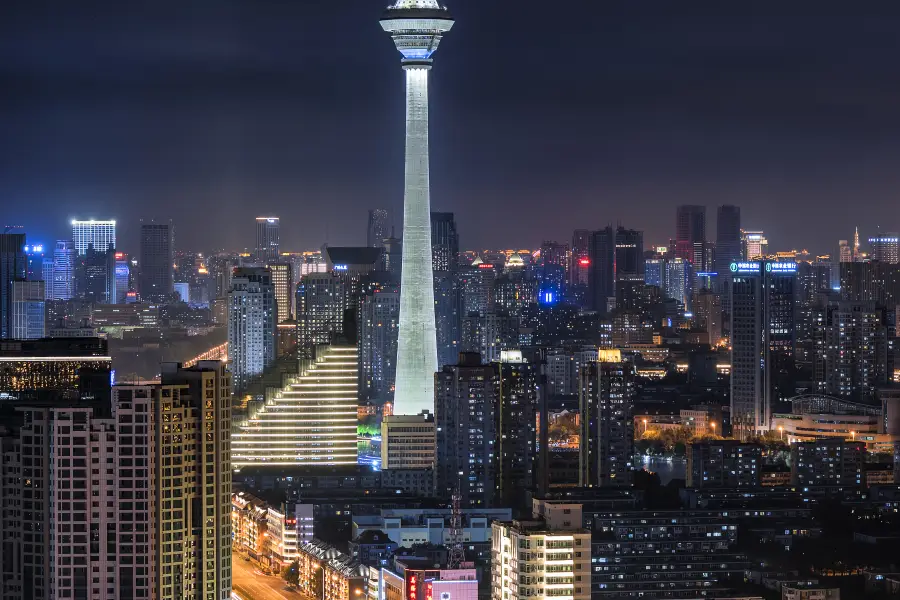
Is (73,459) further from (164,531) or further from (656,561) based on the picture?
(656,561)

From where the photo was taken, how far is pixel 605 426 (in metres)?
21.6

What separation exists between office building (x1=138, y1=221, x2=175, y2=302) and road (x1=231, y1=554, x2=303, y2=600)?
30.6ft

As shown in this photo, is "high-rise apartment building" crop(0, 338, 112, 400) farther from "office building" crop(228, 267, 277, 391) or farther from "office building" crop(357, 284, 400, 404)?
"office building" crop(357, 284, 400, 404)

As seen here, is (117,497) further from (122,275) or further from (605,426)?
(122,275)

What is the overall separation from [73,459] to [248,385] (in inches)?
447

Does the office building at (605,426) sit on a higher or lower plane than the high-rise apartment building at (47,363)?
lower

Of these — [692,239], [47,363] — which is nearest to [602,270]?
[692,239]

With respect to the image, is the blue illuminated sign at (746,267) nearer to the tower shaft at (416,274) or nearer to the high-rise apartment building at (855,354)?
the high-rise apartment building at (855,354)

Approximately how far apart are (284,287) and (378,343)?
12.2ft

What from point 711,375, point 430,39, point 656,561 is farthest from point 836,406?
point 656,561

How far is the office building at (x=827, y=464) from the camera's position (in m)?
21.3

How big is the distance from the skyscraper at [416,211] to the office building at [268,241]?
7.01 ft

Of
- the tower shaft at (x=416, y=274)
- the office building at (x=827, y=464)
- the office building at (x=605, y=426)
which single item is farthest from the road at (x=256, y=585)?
the tower shaft at (x=416, y=274)

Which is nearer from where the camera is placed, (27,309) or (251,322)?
(27,309)
